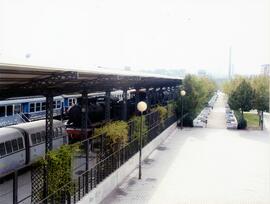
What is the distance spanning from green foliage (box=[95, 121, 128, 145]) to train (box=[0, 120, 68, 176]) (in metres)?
3.29

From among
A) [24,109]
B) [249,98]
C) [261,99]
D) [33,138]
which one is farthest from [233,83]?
[33,138]

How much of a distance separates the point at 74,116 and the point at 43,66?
18.1 metres

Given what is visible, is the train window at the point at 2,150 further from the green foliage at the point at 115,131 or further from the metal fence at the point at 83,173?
the green foliage at the point at 115,131

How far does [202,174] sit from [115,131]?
21.6 feet

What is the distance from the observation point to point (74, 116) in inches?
1072

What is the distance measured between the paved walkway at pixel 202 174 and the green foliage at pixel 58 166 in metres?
3.77

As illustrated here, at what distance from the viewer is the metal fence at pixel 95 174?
11.8m

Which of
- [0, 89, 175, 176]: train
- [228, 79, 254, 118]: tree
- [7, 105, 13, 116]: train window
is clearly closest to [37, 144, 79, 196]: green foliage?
[0, 89, 175, 176]: train

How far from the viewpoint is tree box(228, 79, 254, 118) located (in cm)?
4019

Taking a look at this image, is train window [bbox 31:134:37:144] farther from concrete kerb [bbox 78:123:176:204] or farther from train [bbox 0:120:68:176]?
concrete kerb [bbox 78:123:176:204]

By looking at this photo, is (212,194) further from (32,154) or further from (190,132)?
(190,132)

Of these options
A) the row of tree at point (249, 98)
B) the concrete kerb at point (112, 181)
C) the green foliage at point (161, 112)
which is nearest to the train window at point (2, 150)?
the concrete kerb at point (112, 181)

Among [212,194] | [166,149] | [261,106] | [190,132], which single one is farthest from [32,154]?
[261,106]

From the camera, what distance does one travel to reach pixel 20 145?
17.2 meters
